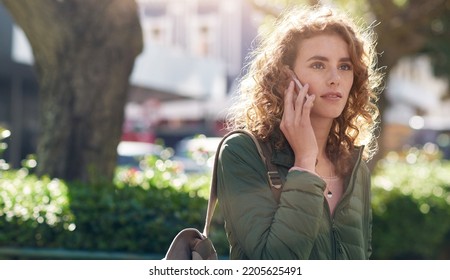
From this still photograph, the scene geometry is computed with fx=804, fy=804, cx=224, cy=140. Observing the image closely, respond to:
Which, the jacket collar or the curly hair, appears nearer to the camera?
the jacket collar

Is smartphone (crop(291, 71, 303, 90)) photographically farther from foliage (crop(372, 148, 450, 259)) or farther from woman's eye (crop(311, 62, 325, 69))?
foliage (crop(372, 148, 450, 259))

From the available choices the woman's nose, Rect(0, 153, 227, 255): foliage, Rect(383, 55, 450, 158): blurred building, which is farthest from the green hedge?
Rect(383, 55, 450, 158): blurred building

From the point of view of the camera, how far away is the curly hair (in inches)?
103

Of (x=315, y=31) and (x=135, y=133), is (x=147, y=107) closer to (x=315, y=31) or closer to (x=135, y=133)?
(x=135, y=133)

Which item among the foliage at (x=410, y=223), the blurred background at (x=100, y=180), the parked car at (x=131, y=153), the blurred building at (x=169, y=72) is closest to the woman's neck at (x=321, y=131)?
the blurred background at (x=100, y=180)

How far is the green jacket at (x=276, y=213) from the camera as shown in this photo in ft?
7.74

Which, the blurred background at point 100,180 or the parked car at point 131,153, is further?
the parked car at point 131,153

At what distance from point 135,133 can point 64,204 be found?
81.6 ft

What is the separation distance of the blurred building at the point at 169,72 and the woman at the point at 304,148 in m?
1.87

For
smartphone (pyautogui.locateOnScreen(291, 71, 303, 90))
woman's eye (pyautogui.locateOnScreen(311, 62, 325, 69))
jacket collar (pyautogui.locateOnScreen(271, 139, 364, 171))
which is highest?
woman's eye (pyautogui.locateOnScreen(311, 62, 325, 69))

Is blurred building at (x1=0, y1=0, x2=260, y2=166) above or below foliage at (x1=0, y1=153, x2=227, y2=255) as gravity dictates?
above

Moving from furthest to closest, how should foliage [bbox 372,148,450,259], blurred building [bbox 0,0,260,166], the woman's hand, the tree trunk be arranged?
blurred building [bbox 0,0,260,166] → foliage [bbox 372,148,450,259] → the tree trunk → the woman's hand

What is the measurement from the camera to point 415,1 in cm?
1323

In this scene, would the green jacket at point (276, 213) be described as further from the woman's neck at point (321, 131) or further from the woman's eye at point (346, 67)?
the woman's eye at point (346, 67)
